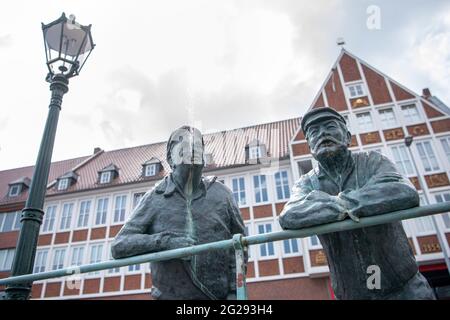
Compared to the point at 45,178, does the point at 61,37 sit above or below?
above

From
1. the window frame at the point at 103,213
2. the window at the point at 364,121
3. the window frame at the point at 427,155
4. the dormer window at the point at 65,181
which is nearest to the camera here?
the window frame at the point at 427,155

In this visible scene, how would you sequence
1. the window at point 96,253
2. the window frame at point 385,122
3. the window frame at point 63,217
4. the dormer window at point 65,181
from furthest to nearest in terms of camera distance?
1. the dormer window at point 65,181
2. the window frame at point 63,217
3. the window at point 96,253
4. the window frame at point 385,122

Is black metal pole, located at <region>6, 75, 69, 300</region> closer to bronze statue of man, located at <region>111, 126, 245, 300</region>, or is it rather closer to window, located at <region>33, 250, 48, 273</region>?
bronze statue of man, located at <region>111, 126, 245, 300</region>

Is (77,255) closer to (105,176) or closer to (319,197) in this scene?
(105,176)

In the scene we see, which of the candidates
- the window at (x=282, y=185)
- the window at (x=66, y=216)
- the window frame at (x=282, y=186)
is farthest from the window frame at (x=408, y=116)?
the window at (x=66, y=216)

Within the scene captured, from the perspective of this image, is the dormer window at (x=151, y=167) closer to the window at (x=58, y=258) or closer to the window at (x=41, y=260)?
the window at (x=58, y=258)

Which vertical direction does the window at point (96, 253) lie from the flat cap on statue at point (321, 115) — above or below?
above

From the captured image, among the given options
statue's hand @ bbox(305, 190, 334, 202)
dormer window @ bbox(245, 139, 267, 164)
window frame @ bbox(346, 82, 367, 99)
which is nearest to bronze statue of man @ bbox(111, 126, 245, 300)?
statue's hand @ bbox(305, 190, 334, 202)

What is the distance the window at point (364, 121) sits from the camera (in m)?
19.8

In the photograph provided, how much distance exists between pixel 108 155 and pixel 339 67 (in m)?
18.9

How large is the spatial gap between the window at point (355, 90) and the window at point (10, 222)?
22.9 metres
